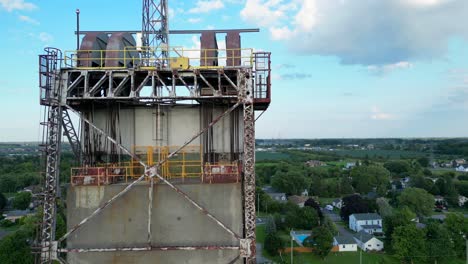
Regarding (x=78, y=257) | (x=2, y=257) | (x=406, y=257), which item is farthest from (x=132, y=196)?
(x=406, y=257)

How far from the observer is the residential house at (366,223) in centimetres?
5891

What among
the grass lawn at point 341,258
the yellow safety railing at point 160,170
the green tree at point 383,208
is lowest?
the grass lawn at point 341,258

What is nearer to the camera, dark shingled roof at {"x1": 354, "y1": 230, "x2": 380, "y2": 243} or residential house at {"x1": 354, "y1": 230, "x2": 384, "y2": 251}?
residential house at {"x1": 354, "y1": 230, "x2": 384, "y2": 251}

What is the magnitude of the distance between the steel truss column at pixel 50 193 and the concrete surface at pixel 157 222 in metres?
0.69

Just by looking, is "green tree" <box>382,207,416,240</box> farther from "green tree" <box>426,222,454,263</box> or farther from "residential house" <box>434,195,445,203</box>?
"residential house" <box>434,195,445,203</box>

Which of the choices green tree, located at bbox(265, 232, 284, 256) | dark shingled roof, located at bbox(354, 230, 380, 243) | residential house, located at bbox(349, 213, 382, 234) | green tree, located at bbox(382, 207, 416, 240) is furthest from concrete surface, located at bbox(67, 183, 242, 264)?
residential house, located at bbox(349, 213, 382, 234)

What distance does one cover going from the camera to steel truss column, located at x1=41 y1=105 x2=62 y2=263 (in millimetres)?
14805

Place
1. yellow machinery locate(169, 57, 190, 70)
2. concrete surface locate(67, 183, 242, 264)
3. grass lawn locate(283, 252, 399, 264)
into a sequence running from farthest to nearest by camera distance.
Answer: grass lawn locate(283, 252, 399, 264) → yellow machinery locate(169, 57, 190, 70) → concrete surface locate(67, 183, 242, 264)

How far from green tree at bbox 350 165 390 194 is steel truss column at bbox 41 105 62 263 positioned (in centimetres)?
8801

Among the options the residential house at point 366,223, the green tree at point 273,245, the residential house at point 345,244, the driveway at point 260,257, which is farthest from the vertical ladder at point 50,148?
the residential house at point 366,223

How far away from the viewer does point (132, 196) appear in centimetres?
1505

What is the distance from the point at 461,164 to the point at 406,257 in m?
131

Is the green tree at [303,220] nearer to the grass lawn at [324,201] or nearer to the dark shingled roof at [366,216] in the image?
the dark shingled roof at [366,216]

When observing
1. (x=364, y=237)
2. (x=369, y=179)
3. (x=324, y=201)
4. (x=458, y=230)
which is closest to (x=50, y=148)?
(x=364, y=237)
